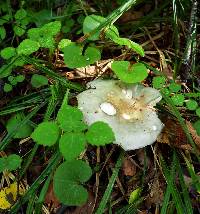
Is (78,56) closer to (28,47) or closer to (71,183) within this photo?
(28,47)

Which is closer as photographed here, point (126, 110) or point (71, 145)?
point (71, 145)

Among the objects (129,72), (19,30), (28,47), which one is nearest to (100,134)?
(129,72)

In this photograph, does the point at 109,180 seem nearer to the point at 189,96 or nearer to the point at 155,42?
the point at 189,96

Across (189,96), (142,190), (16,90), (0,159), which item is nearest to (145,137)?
(142,190)

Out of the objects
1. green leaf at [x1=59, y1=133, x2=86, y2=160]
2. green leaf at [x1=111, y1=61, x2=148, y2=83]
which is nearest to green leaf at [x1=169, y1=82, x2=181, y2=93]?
green leaf at [x1=111, y1=61, x2=148, y2=83]

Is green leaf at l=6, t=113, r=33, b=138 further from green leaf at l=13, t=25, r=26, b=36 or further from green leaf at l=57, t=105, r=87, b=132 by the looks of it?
green leaf at l=13, t=25, r=26, b=36

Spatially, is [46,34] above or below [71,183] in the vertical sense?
above
